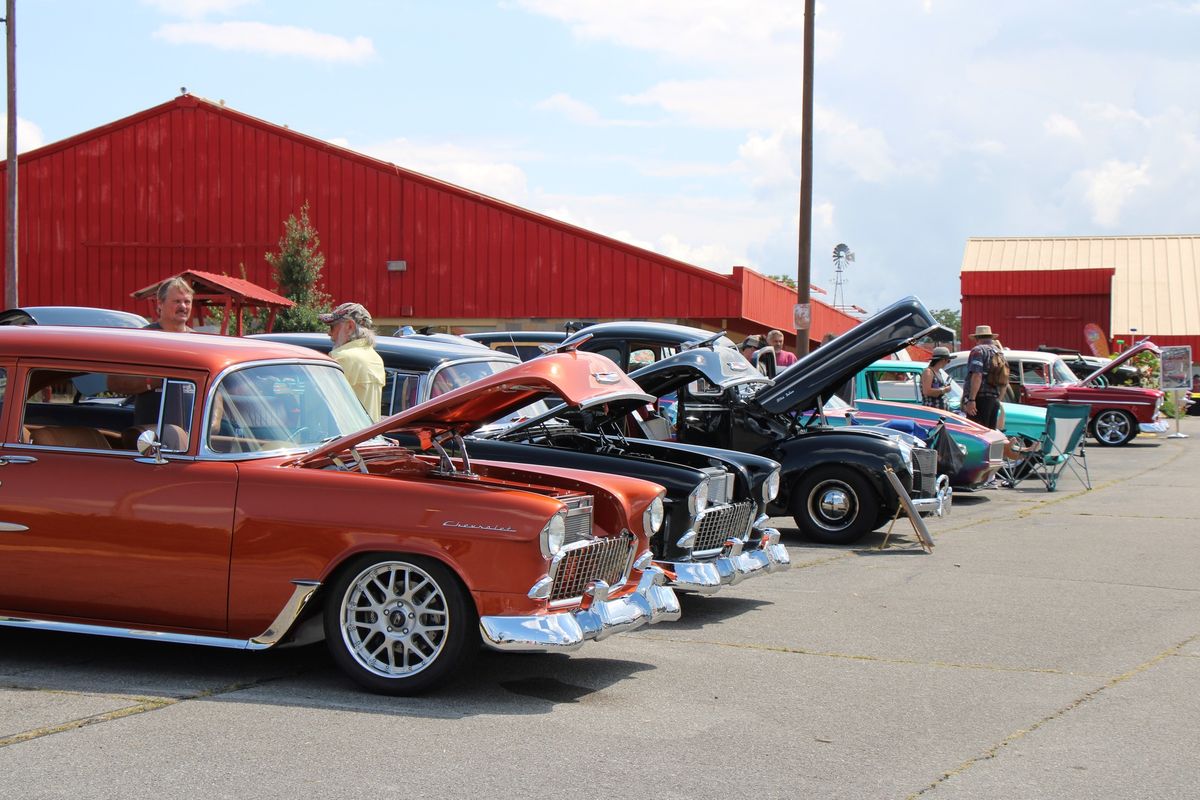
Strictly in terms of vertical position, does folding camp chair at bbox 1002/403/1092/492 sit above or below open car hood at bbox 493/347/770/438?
below

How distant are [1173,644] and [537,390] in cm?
380

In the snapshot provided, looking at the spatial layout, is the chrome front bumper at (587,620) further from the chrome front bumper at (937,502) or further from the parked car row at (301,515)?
the chrome front bumper at (937,502)

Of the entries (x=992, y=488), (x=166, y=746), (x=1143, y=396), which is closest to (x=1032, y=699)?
(x=166, y=746)

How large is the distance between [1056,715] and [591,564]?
6.87 ft

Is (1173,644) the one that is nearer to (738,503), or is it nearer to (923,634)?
(923,634)

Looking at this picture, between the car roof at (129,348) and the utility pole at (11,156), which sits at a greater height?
the utility pole at (11,156)

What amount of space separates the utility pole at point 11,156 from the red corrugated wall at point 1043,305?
110 feet

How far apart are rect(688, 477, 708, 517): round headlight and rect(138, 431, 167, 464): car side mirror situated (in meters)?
2.81

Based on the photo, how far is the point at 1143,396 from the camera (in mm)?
25094

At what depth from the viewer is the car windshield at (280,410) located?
6102 mm

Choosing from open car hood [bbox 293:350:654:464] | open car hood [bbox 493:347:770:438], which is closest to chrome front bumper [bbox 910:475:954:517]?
open car hood [bbox 493:347:770:438]

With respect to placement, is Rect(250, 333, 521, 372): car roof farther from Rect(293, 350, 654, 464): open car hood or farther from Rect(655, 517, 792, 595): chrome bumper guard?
Rect(293, 350, 654, 464): open car hood

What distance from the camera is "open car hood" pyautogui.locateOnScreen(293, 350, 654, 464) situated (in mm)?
5914

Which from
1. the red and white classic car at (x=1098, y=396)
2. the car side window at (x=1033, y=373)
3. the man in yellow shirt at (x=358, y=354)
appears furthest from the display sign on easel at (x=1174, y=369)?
the man in yellow shirt at (x=358, y=354)
